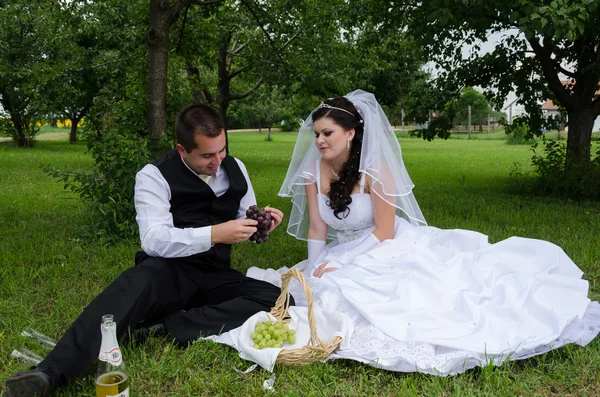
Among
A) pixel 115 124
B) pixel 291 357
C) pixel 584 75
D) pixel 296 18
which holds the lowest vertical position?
pixel 291 357

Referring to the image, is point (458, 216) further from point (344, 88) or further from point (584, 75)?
point (344, 88)

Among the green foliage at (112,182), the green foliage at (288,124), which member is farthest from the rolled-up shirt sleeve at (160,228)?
the green foliage at (288,124)

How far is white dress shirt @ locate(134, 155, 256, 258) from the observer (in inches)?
138

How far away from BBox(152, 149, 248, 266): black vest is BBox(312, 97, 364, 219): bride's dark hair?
0.80 meters

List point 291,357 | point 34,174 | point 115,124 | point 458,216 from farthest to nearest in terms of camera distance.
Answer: point 34,174 < point 458,216 < point 115,124 < point 291,357

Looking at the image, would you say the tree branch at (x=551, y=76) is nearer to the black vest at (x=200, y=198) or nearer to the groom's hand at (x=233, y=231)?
the black vest at (x=200, y=198)

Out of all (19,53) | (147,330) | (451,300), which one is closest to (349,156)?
(451,300)

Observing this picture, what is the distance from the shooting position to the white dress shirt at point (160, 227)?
3518mm

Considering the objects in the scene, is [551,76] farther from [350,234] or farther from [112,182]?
[112,182]

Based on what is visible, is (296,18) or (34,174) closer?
(296,18)

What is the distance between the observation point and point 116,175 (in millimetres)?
6605

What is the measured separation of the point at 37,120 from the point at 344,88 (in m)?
16.1

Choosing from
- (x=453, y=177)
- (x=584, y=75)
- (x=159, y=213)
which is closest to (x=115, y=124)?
(x=159, y=213)

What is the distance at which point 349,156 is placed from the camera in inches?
177
